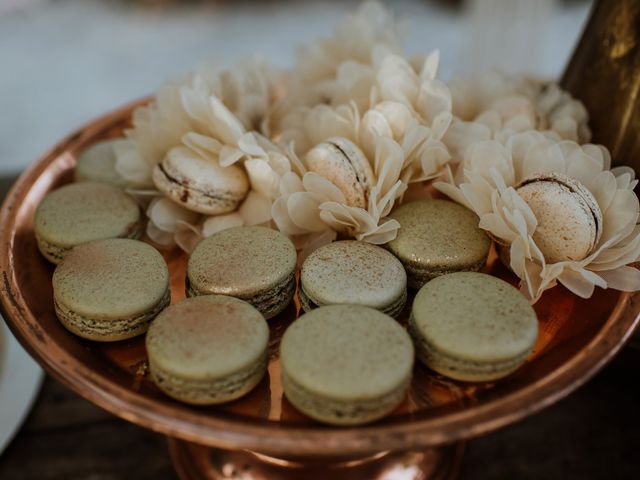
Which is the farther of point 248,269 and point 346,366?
point 248,269

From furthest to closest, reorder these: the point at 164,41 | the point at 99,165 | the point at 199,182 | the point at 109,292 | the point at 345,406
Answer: the point at 164,41 < the point at 99,165 < the point at 199,182 < the point at 109,292 < the point at 345,406

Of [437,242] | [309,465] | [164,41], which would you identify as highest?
[437,242]

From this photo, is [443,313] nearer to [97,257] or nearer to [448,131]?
[448,131]

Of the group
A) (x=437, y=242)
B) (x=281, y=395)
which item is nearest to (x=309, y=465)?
(x=281, y=395)

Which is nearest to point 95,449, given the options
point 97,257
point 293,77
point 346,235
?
point 97,257

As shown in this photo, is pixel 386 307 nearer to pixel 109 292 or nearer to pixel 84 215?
pixel 109 292

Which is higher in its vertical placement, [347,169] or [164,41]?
[347,169]

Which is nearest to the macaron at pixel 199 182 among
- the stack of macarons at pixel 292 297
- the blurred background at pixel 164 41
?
the stack of macarons at pixel 292 297
